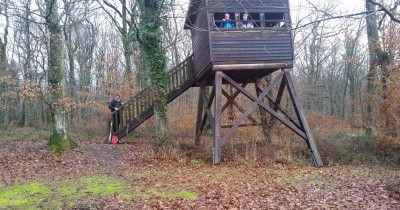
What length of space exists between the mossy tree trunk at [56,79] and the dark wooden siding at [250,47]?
6.08m

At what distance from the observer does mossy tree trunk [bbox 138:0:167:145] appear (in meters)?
15.6

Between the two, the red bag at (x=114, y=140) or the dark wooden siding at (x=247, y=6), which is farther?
the red bag at (x=114, y=140)

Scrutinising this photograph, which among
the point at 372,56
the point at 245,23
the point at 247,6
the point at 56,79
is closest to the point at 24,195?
the point at 56,79

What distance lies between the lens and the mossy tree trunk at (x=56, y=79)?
1484cm

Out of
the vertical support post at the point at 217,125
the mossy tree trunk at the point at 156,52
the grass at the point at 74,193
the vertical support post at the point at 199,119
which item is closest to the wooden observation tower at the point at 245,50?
the vertical support post at the point at 217,125

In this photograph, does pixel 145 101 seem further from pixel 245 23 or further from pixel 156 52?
pixel 245 23

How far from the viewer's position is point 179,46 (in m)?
34.8

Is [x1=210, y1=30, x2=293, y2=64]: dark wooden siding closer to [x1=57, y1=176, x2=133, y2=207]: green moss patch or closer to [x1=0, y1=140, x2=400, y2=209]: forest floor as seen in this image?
[x1=0, y1=140, x2=400, y2=209]: forest floor

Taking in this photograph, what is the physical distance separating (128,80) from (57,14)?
8.76m

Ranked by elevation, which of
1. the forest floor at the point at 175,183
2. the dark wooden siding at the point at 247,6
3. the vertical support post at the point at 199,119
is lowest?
the forest floor at the point at 175,183

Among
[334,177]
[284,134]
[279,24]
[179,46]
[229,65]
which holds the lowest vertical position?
[334,177]

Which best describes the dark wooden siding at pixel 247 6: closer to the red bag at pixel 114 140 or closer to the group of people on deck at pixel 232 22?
Result: the group of people on deck at pixel 232 22

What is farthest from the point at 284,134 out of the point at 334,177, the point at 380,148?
the point at 334,177

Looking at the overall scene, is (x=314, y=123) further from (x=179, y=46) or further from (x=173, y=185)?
(x=173, y=185)
